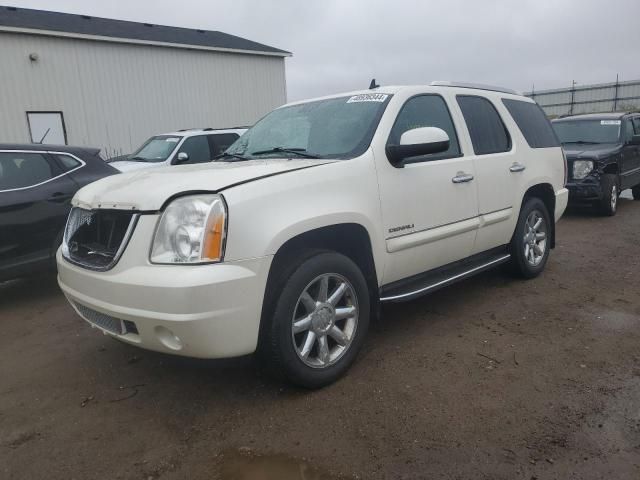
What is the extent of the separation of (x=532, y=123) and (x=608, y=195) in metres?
4.44

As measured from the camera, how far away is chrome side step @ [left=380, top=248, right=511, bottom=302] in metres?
3.49

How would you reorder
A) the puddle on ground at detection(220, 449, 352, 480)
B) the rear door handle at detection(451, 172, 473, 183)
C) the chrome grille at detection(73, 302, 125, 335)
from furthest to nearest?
the rear door handle at detection(451, 172, 473, 183) < the chrome grille at detection(73, 302, 125, 335) < the puddle on ground at detection(220, 449, 352, 480)

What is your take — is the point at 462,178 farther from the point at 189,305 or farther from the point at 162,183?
the point at 189,305

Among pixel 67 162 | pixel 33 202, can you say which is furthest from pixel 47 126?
pixel 33 202

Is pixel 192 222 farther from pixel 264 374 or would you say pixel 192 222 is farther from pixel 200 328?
pixel 264 374

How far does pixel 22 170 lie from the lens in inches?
202

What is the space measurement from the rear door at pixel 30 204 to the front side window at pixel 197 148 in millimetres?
4298

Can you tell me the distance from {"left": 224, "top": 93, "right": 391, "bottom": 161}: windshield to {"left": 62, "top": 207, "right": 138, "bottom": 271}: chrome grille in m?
1.21

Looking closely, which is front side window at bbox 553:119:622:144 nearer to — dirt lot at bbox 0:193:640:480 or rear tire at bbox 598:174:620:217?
rear tire at bbox 598:174:620:217

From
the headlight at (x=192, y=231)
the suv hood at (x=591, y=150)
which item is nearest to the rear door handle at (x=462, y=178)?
the headlight at (x=192, y=231)

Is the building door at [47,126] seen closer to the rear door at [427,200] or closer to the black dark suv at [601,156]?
the black dark suv at [601,156]

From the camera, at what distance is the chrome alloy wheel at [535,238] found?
4953 mm

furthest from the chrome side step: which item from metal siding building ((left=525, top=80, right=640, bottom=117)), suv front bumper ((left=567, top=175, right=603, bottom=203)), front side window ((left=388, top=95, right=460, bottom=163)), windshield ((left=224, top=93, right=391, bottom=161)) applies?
metal siding building ((left=525, top=80, right=640, bottom=117))

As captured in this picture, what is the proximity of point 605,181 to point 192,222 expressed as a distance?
26.8 ft
